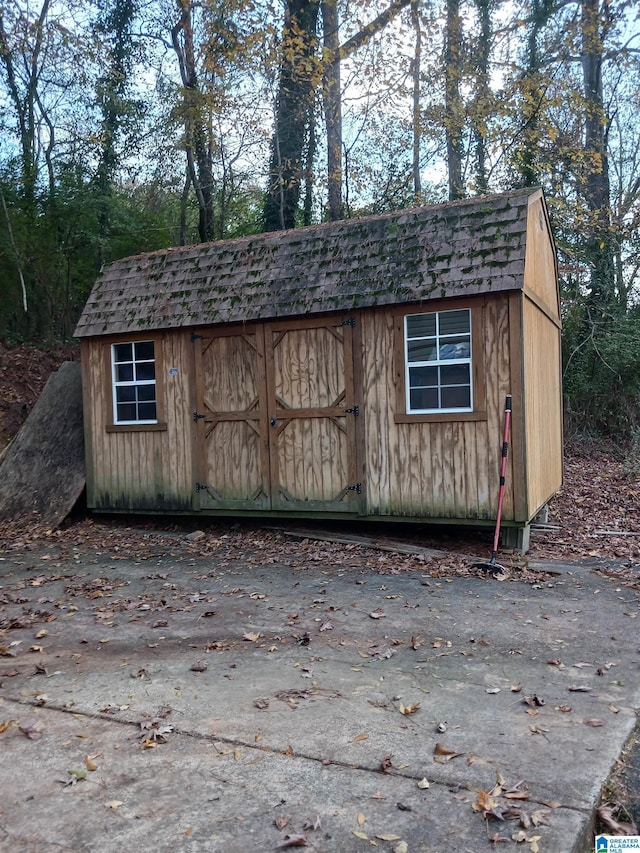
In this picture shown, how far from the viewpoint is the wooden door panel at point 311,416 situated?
897cm

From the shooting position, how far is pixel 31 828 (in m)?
2.82

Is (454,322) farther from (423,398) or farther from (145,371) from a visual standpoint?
(145,371)

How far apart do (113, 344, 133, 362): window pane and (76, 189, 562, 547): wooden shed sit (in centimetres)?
2

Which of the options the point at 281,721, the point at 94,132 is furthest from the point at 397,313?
the point at 94,132

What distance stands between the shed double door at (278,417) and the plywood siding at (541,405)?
84.1 inches

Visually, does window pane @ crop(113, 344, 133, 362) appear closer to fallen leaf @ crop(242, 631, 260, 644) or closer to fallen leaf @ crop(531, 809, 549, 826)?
fallen leaf @ crop(242, 631, 260, 644)

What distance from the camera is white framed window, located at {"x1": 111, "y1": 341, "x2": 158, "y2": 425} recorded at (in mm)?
10430

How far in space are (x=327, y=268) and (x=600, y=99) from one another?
1289cm

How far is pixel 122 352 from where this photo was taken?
1068 cm

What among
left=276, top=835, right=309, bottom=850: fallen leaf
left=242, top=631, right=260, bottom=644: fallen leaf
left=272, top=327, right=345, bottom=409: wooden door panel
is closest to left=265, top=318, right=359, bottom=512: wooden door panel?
left=272, top=327, right=345, bottom=409: wooden door panel

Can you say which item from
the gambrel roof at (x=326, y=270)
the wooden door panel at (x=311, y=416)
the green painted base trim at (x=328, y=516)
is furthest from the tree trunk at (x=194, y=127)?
the wooden door panel at (x=311, y=416)

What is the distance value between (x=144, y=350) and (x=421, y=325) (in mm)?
4305

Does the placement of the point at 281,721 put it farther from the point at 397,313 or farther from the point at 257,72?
the point at 257,72

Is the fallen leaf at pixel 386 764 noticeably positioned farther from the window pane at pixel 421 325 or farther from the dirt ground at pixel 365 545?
the window pane at pixel 421 325
